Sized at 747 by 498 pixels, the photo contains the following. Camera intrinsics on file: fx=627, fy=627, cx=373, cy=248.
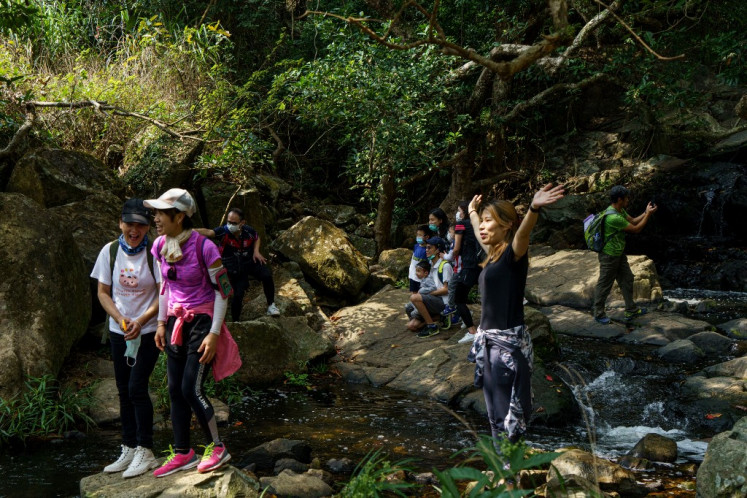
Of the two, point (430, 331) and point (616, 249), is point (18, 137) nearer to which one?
point (430, 331)

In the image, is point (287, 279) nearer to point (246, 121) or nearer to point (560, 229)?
point (246, 121)

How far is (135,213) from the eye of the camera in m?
4.29

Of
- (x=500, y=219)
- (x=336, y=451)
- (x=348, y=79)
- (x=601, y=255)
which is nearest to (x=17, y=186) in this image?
(x=348, y=79)

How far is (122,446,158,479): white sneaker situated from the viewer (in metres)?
4.16

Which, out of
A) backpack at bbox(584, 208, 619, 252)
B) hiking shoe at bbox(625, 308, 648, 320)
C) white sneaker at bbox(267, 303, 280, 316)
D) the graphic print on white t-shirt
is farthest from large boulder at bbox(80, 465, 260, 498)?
hiking shoe at bbox(625, 308, 648, 320)

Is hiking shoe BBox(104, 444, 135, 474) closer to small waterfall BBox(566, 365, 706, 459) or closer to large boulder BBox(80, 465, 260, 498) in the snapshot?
large boulder BBox(80, 465, 260, 498)

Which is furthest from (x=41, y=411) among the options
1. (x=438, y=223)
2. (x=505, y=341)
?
(x=438, y=223)

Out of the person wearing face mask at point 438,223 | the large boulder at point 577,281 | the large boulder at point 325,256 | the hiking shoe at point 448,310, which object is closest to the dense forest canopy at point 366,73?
the large boulder at point 325,256

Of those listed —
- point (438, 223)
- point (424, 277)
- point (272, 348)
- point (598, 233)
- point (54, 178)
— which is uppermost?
point (54, 178)

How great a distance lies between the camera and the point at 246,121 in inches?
426

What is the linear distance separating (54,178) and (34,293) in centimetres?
297

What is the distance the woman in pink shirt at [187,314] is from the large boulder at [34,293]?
285 cm

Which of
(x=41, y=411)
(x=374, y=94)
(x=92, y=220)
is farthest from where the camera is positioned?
(x=374, y=94)

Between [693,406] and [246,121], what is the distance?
7.98m
